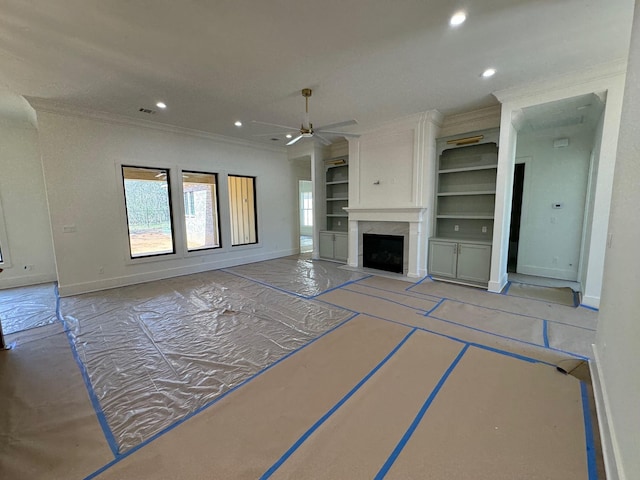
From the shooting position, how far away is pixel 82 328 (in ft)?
10.7

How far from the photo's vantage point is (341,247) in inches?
268

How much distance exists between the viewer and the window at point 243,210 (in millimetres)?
6883

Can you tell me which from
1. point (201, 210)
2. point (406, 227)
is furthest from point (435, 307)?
point (201, 210)

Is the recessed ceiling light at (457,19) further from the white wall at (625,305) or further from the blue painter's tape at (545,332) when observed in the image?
the blue painter's tape at (545,332)

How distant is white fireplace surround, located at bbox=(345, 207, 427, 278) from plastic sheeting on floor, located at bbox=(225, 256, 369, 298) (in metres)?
1.02

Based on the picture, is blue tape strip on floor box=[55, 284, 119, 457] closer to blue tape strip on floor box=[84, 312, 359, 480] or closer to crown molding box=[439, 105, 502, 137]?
blue tape strip on floor box=[84, 312, 359, 480]

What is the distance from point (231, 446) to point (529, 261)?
6.10 metres

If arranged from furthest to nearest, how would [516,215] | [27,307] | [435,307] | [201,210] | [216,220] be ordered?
[216,220] → [201,210] → [516,215] → [27,307] → [435,307]

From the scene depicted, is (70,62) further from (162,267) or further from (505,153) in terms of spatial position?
(505,153)

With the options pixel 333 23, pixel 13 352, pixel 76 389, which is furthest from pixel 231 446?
pixel 333 23

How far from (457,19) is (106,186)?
579 centimetres

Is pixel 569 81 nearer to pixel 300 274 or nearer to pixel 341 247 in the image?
pixel 341 247

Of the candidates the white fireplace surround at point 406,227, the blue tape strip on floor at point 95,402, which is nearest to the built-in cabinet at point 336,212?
the white fireplace surround at point 406,227

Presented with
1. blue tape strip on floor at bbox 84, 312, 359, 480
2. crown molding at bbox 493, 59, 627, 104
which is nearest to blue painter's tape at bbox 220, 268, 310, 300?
blue tape strip on floor at bbox 84, 312, 359, 480
